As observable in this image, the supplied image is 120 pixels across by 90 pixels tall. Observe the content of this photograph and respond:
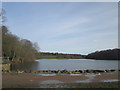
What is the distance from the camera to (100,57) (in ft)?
364

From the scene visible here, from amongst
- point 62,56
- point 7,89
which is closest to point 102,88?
point 7,89

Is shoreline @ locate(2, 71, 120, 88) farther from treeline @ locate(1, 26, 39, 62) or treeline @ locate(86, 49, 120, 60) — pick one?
treeline @ locate(86, 49, 120, 60)

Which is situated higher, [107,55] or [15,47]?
[15,47]

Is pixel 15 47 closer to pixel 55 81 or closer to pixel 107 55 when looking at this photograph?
pixel 55 81

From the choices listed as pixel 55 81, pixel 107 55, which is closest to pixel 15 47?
pixel 55 81

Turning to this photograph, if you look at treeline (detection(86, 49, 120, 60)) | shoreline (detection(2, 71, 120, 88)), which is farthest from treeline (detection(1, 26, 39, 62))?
treeline (detection(86, 49, 120, 60))

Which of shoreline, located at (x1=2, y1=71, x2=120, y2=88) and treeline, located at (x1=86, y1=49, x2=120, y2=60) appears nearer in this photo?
shoreline, located at (x1=2, y1=71, x2=120, y2=88)

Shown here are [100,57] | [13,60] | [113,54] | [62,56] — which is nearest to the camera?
[13,60]

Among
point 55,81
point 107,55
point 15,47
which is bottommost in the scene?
point 55,81

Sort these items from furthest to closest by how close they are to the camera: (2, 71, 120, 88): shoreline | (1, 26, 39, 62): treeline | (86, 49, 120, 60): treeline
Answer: (86, 49, 120, 60): treeline → (1, 26, 39, 62): treeline → (2, 71, 120, 88): shoreline

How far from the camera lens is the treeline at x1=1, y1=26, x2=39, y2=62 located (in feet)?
151

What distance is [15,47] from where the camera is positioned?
54.6m

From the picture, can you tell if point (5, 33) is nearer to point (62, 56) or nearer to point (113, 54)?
point (113, 54)

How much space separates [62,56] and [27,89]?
12203cm
